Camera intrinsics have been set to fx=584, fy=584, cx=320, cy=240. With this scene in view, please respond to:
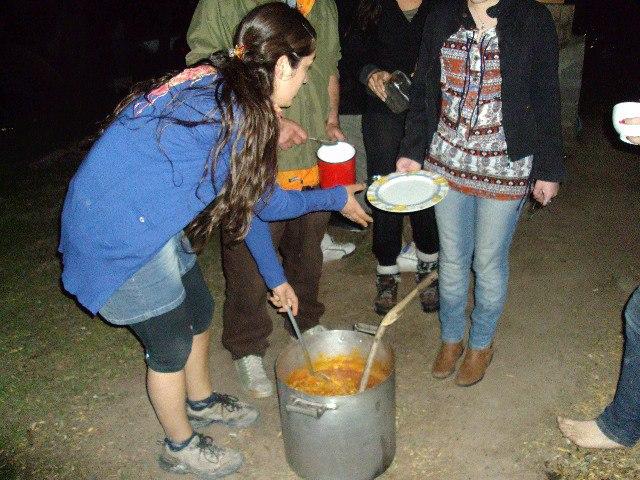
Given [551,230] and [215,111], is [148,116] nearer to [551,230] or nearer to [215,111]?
[215,111]

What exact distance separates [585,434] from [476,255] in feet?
3.11

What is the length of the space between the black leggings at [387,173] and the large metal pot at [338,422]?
1.15 metres

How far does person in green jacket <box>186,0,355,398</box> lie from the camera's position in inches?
102

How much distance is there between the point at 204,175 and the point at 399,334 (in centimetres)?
208

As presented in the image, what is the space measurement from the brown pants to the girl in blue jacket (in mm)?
695

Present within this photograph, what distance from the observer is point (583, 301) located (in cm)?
379

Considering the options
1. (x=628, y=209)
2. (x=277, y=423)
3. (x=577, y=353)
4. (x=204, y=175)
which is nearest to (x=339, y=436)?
(x=277, y=423)

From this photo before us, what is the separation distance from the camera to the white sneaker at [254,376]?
3.11m

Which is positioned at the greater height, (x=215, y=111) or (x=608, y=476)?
(x=215, y=111)

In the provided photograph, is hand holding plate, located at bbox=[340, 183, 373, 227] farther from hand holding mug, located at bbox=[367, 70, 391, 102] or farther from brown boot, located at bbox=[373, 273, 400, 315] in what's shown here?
brown boot, located at bbox=[373, 273, 400, 315]

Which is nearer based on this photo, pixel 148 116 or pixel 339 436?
pixel 148 116

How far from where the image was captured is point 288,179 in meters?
2.93

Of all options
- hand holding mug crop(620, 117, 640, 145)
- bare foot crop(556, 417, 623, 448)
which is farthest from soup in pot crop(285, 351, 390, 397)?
hand holding mug crop(620, 117, 640, 145)

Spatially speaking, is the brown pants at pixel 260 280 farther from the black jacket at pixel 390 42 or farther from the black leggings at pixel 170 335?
the black jacket at pixel 390 42
